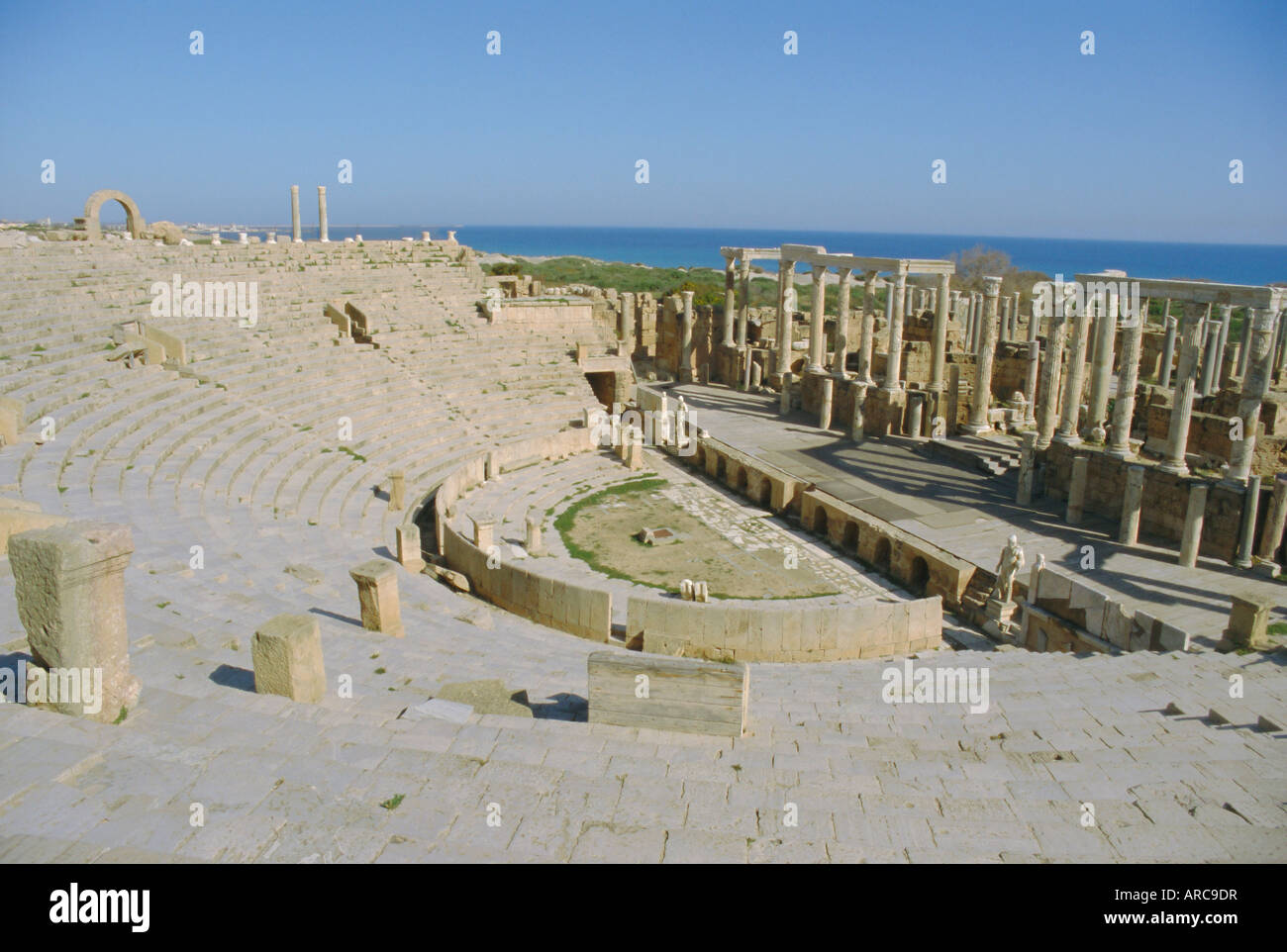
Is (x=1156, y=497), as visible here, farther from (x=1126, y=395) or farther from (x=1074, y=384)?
(x=1074, y=384)

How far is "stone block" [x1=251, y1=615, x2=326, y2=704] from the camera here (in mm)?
7578

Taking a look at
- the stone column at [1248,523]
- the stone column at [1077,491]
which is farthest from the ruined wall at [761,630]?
the stone column at [1077,491]

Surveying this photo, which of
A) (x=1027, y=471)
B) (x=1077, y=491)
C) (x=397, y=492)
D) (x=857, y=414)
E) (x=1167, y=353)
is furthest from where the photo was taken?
(x=1167, y=353)

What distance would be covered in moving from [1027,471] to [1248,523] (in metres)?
4.77

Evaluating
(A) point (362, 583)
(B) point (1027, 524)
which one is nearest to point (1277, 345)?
(B) point (1027, 524)

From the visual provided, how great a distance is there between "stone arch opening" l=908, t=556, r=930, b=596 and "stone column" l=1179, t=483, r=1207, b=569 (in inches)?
183

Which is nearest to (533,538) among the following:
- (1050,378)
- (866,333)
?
(1050,378)

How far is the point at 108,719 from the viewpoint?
672cm

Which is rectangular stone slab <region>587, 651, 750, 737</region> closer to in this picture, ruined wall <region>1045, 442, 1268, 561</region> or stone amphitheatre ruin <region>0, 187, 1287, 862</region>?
stone amphitheatre ruin <region>0, 187, 1287, 862</region>

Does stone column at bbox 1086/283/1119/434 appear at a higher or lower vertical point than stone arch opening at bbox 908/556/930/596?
higher

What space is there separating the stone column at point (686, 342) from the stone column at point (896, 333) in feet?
35.4

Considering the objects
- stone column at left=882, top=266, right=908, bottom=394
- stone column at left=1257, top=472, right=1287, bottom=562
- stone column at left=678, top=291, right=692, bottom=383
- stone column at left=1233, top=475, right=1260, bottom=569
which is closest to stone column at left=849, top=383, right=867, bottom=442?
stone column at left=882, top=266, right=908, bottom=394

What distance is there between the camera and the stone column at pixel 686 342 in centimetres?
3622

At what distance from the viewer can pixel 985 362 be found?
25.2 meters
